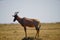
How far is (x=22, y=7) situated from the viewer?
1.64m

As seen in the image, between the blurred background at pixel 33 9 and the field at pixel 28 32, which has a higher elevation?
the blurred background at pixel 33 9

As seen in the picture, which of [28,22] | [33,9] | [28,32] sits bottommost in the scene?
[28,32]

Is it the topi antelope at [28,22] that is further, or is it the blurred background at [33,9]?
the blurred background at [33,9]

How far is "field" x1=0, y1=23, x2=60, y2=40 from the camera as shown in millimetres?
1489

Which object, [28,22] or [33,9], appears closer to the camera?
[28,22]

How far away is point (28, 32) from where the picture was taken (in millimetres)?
1516

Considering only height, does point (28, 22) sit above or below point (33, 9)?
below

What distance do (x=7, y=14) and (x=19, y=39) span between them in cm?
36

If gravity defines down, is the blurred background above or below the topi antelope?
above

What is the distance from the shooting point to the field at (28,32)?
1.49 meters

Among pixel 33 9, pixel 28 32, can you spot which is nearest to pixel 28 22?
pixel 28 32

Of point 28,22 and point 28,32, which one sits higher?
point 28,22

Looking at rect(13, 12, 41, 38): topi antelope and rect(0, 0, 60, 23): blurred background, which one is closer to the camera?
rect(13, 12, 41, 38): topi antelope

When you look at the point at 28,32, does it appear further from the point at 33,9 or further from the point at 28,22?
the point at 33,9
